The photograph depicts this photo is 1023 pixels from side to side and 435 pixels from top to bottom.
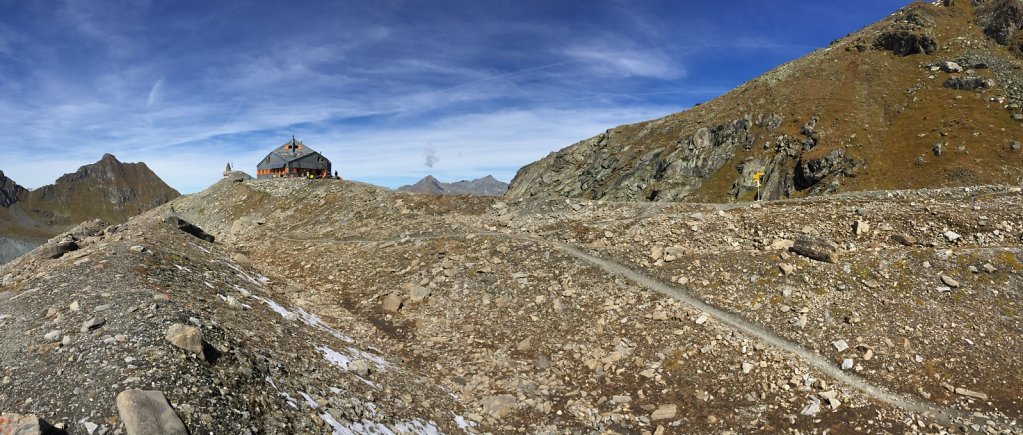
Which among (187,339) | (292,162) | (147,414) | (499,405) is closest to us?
(147,414)

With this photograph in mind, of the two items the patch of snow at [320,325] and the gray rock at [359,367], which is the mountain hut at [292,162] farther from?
the gray rock at [359,367]

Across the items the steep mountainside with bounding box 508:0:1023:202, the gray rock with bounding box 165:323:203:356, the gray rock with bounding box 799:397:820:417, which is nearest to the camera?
the gray rock with bounding box 165:323:203:356

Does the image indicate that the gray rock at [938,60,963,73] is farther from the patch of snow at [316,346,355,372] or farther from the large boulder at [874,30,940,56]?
the patch of snow at [316,346,355,372]

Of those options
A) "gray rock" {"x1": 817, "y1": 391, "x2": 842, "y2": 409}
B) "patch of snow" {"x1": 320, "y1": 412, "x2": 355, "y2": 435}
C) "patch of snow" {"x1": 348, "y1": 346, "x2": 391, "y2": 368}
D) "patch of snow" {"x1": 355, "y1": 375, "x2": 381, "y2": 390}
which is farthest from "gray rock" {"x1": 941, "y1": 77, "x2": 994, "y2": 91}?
"patch of snow" {"x1": 320, "y1": 412, "x2": 355, "y2": 435}

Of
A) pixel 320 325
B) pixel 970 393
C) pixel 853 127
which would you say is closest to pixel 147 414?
pixel 320 325

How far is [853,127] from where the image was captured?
86.1 metres

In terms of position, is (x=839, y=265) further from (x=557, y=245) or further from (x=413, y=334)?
(x=413, y=334)

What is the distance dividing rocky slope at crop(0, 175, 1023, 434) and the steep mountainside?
58575mm

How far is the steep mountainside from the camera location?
7438 cm

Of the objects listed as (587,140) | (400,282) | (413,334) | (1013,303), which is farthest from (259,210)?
(587,140)

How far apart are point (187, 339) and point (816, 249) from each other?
25150 millimetres

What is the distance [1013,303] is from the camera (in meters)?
17.7

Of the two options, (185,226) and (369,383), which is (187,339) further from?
(185,226)

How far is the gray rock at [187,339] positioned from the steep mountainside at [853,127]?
87.5m
